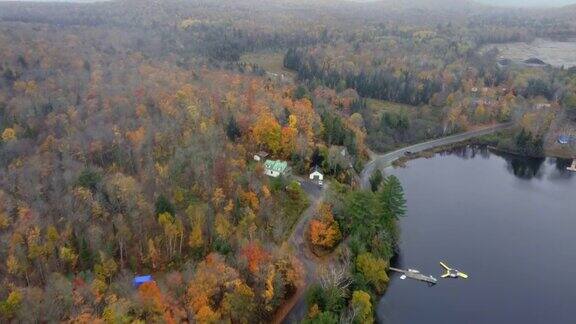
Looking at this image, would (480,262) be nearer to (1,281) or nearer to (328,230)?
(328,230)

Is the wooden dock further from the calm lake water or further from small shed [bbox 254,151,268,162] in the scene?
small shed [bbox 254,151,268,162]

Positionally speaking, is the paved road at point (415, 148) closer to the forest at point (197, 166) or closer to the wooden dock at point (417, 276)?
the forest at point (197, 166)

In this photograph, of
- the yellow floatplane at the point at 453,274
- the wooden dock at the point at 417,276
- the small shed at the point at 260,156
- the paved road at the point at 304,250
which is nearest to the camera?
the paved road at the point at 304,250

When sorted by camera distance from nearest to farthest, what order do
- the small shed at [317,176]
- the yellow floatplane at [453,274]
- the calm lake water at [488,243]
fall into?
the calm lake water at [488,243] < the yellow floatplane at [453,274] < the small shed at [317,176]

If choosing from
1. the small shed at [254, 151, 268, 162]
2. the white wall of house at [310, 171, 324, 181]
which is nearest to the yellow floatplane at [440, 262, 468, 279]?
the white wall of house at [310, 171, 324, 181]

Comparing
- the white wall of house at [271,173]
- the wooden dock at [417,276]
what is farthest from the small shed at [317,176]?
the wooden dock at [417,276]
